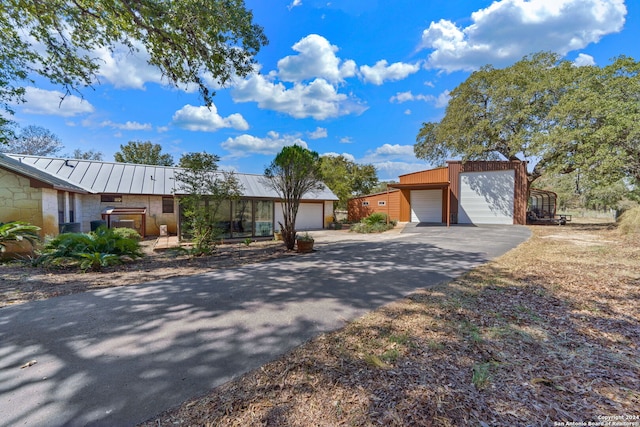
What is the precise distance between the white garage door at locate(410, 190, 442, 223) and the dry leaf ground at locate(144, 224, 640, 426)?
51.7 feet

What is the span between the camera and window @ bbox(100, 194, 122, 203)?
12560 mm

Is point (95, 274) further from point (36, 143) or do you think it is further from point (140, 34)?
point (36, 143)

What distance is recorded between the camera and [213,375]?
7.29 ft

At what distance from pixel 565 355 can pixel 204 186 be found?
800 cm

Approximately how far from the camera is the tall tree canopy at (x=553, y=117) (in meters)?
11.9

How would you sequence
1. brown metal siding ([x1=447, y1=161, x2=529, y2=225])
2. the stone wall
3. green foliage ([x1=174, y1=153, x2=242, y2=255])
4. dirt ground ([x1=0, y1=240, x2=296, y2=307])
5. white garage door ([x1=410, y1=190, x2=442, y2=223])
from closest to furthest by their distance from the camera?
dirt ground ([x1=0, y1=240, x2=296, y2=307]), the stone wall, green foliage ([x1=174, y1=153, x2=242, y2=255]), brown metal siding ([x1=447, y1=161, x2=529, y2=225]), white garage door ([x1=410, y1=190, x2=442, y2=223])

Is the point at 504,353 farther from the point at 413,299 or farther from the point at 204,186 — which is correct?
the point at 204,186

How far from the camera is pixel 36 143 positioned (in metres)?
23.8

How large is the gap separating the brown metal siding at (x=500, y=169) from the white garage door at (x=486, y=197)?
0.20 meters

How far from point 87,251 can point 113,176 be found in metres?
9.10

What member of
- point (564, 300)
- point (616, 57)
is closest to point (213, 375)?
point (564, 300)

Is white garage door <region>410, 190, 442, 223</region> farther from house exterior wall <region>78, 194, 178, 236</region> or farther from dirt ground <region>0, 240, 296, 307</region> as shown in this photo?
house exterior wall <region>78, 194, 178, 236</region>

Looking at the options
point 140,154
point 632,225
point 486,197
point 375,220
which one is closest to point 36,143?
point 140,154

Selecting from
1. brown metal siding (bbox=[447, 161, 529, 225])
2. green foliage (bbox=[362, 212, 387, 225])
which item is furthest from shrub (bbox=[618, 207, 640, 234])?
green foliage (bbox=[362, 212, 387, 225])
